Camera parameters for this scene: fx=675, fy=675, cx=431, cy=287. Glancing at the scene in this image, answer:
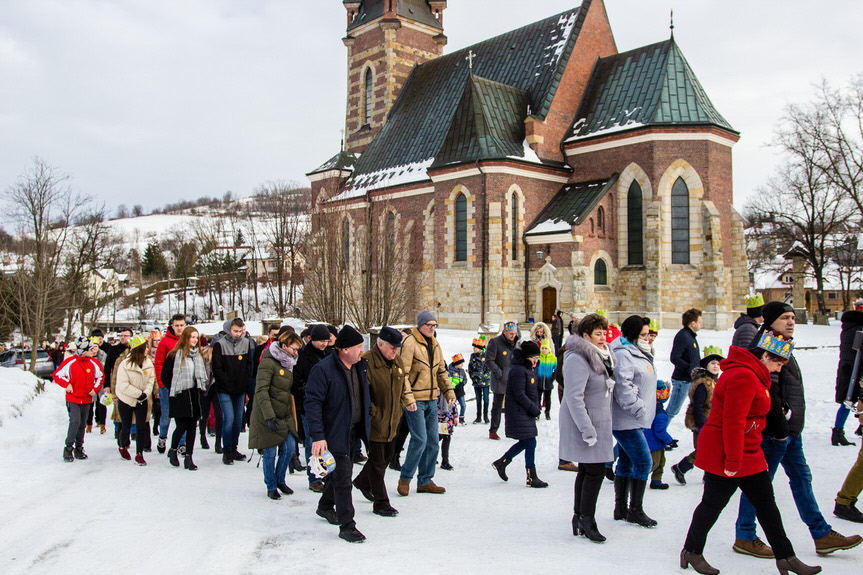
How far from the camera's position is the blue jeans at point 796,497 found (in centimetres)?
498

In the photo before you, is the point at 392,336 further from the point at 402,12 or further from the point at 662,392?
the point at 402,12

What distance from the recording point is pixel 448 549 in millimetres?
5180

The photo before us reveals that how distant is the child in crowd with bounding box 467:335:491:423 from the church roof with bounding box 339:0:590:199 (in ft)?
58.0

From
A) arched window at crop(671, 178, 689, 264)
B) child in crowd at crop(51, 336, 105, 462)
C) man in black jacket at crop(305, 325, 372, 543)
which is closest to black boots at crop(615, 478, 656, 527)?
man in black jacket at crop(305, 325, 372, 543)

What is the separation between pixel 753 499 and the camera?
177 inches

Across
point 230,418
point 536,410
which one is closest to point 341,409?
point 536,410

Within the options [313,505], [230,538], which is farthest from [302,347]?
[230,538]

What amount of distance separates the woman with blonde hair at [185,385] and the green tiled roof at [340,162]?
30052mm

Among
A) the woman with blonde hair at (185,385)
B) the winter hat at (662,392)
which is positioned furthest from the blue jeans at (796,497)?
the woman with blonde hair at (185,385)

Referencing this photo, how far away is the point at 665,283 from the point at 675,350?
1858 centimetres

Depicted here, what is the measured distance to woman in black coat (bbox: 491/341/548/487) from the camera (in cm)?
715

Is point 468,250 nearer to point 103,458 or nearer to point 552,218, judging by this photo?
point 552,218

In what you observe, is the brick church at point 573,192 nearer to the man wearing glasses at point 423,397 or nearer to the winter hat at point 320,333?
the man wearing glasses at point 423,397

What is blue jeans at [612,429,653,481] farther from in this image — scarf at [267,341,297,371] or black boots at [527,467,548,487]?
scarf at [267,341,297,371]
